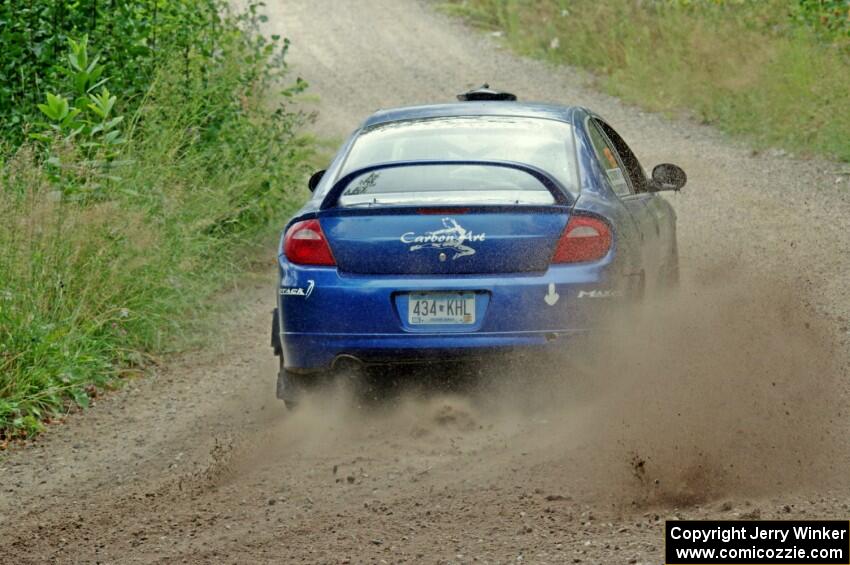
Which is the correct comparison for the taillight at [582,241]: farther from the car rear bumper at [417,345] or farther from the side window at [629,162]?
the side window at [629,162]

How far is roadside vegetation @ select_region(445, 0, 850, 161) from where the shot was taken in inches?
723

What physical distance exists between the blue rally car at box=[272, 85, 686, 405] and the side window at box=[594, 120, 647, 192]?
0.99 meters

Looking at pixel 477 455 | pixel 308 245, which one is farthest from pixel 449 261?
pixel 477 455

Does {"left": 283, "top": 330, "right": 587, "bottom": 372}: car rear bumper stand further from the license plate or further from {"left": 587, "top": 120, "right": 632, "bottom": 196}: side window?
{"left": 587, "top": 120, "right": 632, "bottom": 196}: side window

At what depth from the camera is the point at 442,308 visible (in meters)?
6.79

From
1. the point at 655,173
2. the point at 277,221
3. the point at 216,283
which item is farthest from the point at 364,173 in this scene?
the point at 277,221

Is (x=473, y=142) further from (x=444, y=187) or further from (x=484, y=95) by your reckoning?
(x=484, y=95)

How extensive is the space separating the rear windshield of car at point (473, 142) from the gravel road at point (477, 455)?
1.02m

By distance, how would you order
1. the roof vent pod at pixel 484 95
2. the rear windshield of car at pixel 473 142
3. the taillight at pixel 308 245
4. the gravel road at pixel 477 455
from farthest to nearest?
the roof vent pod at pixel 484 95 < the rear windshield of car at pixel 473 142 < the taillight at pixel 308 245 < the gravel road at pixel 477 455

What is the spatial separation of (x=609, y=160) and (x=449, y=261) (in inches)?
63.4

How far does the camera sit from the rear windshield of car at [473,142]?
750cm

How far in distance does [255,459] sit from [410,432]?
77 centimetres

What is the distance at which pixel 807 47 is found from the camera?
764 inches

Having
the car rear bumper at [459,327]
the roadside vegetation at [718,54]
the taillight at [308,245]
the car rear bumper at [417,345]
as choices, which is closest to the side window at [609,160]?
the car rear bumper at [459,327]
